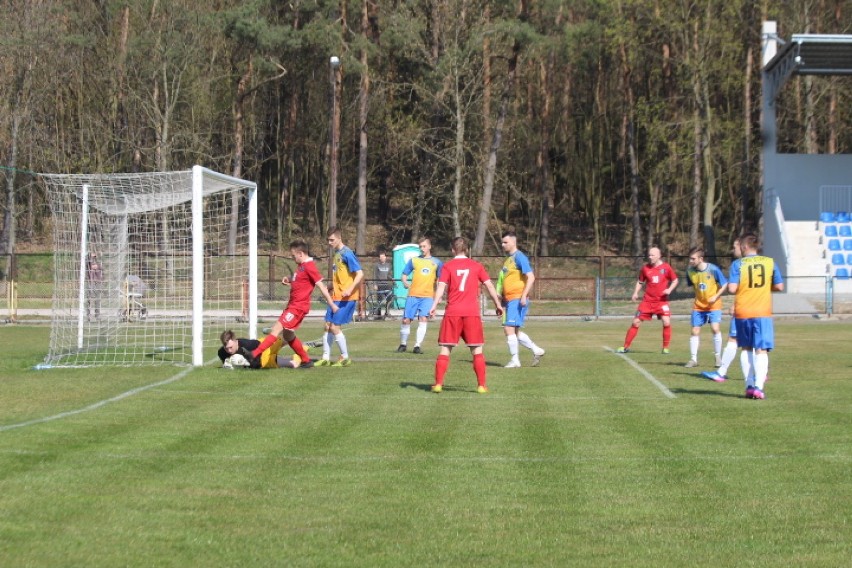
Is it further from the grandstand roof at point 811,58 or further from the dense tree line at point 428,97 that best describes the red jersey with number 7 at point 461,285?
the dense tree line at point 428,97

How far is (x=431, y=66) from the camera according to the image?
48781 millimetres

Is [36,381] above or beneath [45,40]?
beneath

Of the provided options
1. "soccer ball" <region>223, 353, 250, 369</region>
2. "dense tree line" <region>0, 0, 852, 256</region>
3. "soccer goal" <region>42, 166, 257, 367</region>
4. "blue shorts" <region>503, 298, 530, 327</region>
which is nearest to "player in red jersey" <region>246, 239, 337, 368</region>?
"soccer ball" <region>223, 353, 250, 369</region>

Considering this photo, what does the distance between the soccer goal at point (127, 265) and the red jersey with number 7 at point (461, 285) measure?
4734 mm

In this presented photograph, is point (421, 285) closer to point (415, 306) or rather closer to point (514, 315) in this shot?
point (415, 306)

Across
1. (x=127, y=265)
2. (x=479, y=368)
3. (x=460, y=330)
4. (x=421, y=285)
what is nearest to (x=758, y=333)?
(x=479, y=368)

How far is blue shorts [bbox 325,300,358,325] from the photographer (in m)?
17.2

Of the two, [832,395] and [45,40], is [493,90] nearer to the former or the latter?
[45,40]

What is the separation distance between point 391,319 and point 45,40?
24145mm

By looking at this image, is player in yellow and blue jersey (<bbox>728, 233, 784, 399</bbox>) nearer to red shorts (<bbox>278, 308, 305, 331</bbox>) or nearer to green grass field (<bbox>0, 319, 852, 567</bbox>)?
green grass field (<bbox>0, 319, 852, 567</bbox>)

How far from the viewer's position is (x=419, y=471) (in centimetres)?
880

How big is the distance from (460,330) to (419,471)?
488 centimetres

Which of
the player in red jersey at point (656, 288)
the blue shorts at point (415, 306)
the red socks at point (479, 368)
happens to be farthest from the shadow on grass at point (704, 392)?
the blue shorts at point (415, 306)

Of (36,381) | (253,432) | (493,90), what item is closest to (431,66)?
(493,90)
